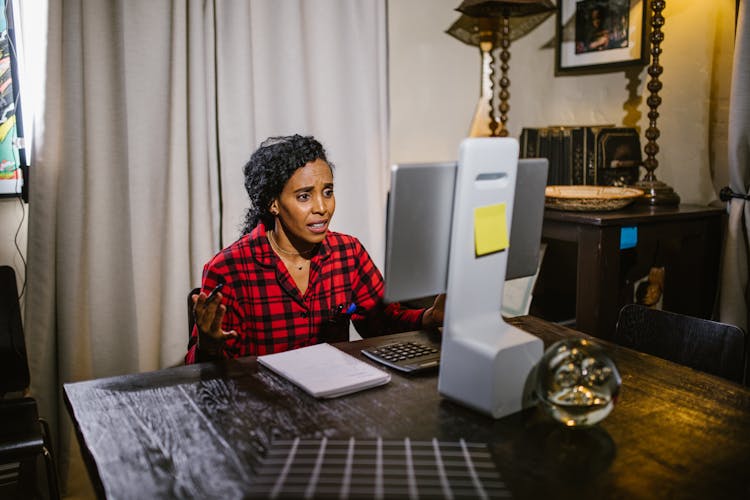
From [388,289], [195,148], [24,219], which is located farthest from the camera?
[195,148]

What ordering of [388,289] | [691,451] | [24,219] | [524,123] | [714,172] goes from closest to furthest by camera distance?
[691,451], [388,289], [24,219], [714,172], [524,123]

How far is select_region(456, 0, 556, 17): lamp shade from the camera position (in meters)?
2.77

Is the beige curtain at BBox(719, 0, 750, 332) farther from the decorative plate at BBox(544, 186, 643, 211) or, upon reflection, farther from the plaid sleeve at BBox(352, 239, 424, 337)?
the plaid sleeve at BBox(352, 239, 424, 337)

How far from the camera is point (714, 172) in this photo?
2.61 metres

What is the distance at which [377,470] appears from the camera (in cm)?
92

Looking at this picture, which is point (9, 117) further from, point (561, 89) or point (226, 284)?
point (561, 89)

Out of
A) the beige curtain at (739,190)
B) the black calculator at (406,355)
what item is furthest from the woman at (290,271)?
the beige curtain at (739,190)

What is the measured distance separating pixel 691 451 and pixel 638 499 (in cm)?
20

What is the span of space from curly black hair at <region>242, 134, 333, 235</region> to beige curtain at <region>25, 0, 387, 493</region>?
0.62 m

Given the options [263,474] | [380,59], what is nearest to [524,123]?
[380,59]

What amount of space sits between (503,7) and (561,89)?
A: 54 cm

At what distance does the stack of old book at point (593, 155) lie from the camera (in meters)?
2.72

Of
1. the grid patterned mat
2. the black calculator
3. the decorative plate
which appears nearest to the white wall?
the decorative plate

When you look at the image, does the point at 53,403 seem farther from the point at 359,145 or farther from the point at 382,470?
the point at 382,470
